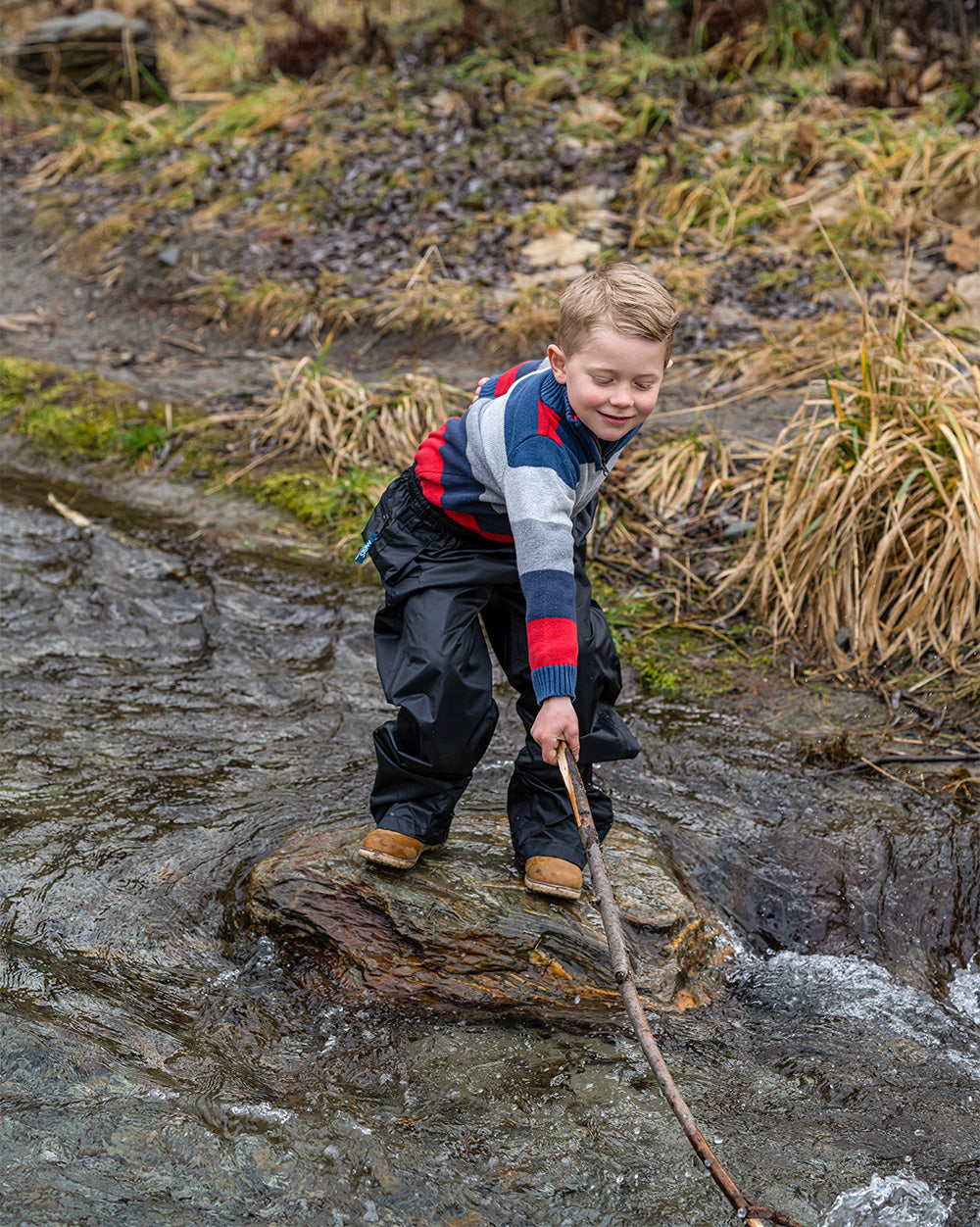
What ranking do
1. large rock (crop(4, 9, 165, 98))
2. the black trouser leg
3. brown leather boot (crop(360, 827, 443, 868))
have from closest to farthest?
the black trouser leg
brown leather boot (crop(360, 827, 443, 868))
large rock (crop(4, 9, 165, 98))

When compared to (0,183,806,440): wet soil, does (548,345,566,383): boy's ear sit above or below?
above

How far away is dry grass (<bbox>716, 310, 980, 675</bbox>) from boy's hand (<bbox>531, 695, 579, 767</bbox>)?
217cm

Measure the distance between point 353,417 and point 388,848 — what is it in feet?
11.0

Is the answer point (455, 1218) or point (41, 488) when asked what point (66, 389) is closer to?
point (41, 488)

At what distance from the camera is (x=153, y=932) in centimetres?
286

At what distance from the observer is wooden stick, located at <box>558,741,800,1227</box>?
6.27ft

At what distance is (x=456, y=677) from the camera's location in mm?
2715

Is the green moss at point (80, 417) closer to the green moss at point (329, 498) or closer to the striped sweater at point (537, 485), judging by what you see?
the green moss at point (329, 498)

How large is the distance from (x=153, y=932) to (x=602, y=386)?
1.83 meters

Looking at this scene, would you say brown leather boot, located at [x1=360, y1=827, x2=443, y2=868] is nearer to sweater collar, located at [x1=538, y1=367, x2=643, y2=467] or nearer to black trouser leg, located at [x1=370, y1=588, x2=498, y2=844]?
black trouser leg, located at [x1=370, y1=588, x2=498, y2=844]

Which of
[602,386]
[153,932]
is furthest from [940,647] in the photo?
[153,932]

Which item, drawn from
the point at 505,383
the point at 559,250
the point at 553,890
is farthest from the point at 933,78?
the point at 553,890

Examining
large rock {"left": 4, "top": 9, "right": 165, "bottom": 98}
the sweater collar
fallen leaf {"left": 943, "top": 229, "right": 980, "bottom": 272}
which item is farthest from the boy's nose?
large rock {"left": 4, "top": 9, "right": 165, "bottom": 98}

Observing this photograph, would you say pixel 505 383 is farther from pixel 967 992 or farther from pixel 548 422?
pixel 967 992
